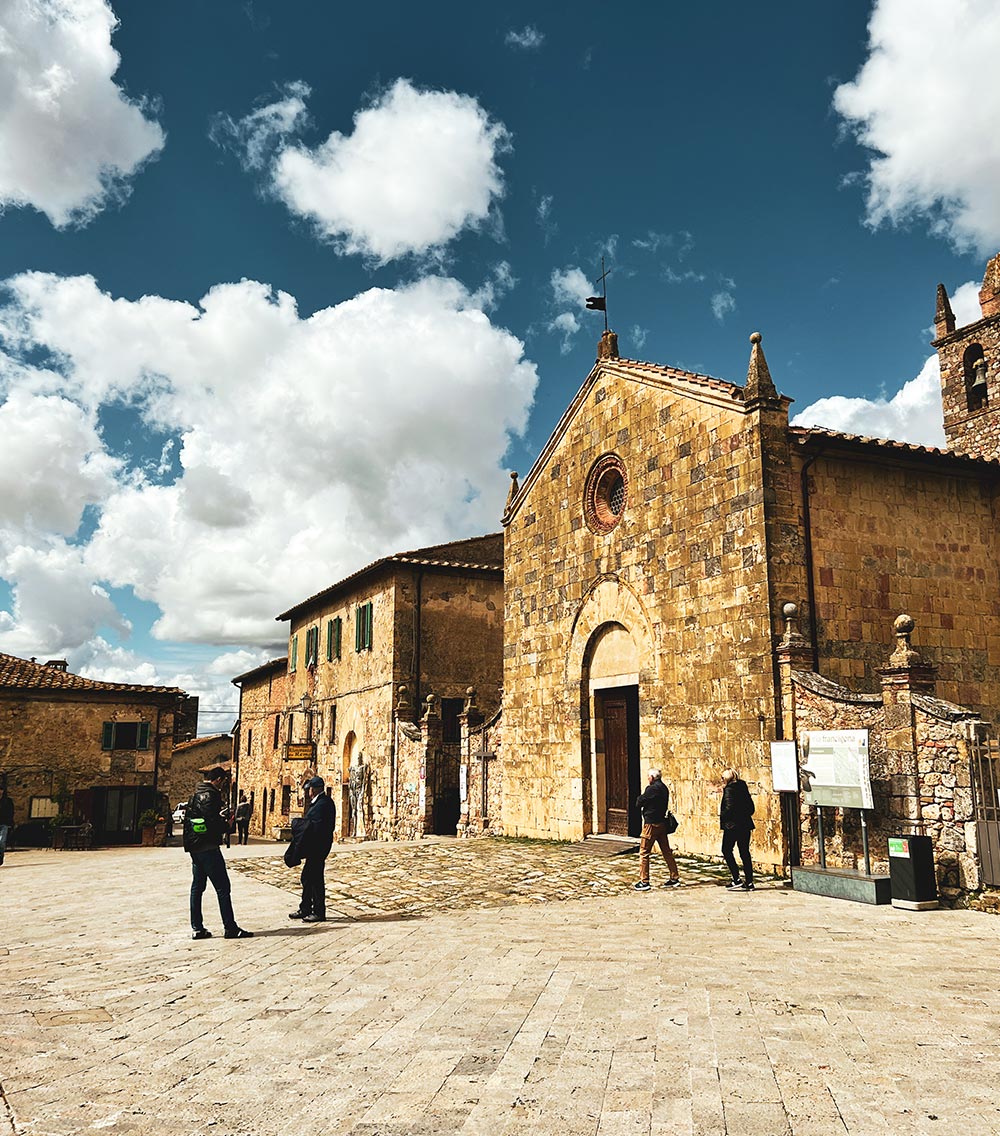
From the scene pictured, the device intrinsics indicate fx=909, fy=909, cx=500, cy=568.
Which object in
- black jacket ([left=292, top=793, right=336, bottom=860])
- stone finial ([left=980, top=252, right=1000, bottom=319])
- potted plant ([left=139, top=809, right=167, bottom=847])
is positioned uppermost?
stone finial ([left=980, top=252, right=1000, bottom=319])

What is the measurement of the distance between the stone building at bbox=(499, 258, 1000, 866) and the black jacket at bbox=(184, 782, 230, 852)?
24.3 feet

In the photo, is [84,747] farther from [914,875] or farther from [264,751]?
[914,875]

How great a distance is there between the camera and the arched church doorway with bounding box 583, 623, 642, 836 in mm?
16047

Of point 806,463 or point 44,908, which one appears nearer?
point 44,908

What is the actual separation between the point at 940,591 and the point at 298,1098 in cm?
1286

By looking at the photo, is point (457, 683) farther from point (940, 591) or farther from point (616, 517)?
point (940, 591)

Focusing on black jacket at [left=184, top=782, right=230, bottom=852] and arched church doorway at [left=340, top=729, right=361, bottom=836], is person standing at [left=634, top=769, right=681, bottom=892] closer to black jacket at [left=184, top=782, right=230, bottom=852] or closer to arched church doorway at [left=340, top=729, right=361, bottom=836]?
black jacket at [left=184, top=782, right=230, bottom=852]

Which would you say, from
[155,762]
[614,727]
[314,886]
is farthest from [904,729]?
[155,762]

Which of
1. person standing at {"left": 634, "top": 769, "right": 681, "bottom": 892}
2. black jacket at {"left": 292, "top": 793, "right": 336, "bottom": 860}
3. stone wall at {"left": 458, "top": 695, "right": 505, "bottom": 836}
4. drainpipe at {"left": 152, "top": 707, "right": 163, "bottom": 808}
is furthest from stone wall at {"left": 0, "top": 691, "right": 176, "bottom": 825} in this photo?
person standing at {"left": 634, "top": 769, "right": 681, "bottom": 892}

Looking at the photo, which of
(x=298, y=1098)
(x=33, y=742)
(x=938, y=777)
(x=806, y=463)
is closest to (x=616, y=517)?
(x=806, y=463)

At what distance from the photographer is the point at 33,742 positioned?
2453 cm

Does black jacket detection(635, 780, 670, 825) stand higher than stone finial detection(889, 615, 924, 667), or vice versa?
stone finial detection(889, 615, 924, 667)

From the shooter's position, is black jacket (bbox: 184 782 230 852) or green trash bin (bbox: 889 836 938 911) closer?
black jacket (bbox: 184 782 230 852)

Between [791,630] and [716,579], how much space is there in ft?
5.49
